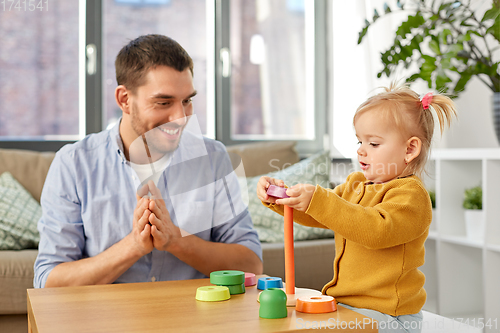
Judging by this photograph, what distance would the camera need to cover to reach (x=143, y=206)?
1.00 meters

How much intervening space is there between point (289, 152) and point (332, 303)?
1.85 metres

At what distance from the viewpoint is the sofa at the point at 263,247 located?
5.66ft

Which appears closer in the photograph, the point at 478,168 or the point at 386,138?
the point at 386,138

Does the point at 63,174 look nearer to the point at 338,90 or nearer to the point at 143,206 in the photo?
the point at 143,206

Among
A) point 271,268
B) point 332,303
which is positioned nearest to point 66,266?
point 332,303

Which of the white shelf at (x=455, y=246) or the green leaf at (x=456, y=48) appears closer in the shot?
the green leaf at (x=456, y=48)

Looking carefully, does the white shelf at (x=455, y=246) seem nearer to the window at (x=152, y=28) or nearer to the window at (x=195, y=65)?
the window at (x=195, y=65)

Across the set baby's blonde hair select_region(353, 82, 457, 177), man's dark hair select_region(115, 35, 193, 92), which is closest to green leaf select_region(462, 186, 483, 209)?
baby's blonde hair select_region(353, 82, 457, 177)

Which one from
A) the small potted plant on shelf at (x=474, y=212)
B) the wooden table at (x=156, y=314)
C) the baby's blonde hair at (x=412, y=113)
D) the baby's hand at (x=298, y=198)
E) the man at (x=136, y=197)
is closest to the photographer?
the wooden table at (x=156, y=314)

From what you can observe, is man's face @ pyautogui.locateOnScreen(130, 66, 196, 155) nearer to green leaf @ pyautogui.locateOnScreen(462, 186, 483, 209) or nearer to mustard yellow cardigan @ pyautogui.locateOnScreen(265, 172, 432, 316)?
mustard yellow cardigan @ pyautogui.locateOnScreen(265, 172, 432, 316)

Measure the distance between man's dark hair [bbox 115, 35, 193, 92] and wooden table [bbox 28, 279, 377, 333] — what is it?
587mm

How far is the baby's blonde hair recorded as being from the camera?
37.8 inches

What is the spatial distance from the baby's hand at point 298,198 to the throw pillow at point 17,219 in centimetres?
150

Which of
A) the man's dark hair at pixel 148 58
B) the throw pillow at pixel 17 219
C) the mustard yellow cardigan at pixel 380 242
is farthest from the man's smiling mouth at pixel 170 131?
the throw pillow at pixel 17 219
